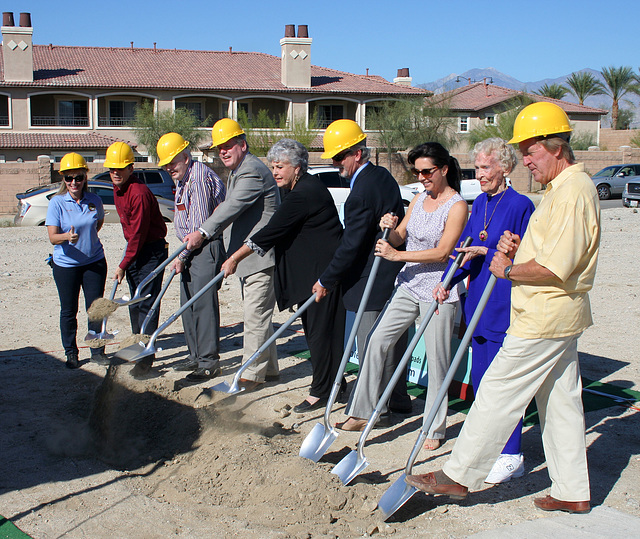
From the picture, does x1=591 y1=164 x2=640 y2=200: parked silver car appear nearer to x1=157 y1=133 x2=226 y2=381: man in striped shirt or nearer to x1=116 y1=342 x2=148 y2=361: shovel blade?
x1=157 y1=133 x2=226 y2=381: man in striped shirt

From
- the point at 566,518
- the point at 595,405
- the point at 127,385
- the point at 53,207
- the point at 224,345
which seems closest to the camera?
the point at 566,518

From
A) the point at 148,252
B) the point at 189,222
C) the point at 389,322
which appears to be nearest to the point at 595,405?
the point at 389,322

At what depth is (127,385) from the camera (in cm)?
564

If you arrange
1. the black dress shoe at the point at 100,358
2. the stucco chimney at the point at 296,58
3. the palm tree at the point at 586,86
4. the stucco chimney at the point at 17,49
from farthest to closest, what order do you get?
the palm tree at the point at 586,86
the stucco chimney at the point at 296,58
the stucco chimney at the point at 17,49
the black dress shoe at the point at 100,358

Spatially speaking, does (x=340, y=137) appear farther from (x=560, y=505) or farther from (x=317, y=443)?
(x=560, y=505)

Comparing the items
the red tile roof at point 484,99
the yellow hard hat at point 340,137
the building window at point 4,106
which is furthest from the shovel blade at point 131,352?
the red tile roof at point 484,99

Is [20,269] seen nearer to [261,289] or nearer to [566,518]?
[261,289]

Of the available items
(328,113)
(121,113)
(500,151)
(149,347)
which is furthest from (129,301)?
(328,113)

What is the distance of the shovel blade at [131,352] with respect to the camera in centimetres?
551

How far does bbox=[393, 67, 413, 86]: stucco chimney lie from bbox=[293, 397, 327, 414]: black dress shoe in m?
50.5

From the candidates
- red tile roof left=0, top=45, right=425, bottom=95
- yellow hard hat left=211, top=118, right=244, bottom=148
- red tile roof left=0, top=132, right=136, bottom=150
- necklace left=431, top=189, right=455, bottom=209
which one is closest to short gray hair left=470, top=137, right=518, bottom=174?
necklace left=431, top=189, right=455, bottom=209

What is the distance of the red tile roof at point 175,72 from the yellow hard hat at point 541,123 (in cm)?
4292

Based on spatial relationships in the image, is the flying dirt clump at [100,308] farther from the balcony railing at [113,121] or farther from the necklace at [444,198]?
the balcony railing at [113,121]

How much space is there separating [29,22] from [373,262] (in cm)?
4401
